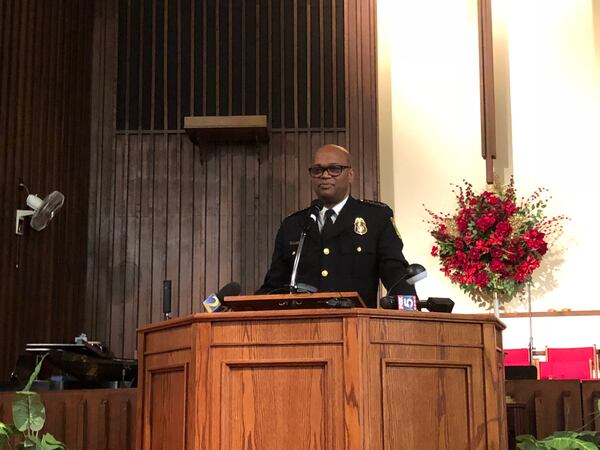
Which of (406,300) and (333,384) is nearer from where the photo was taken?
(333,384)

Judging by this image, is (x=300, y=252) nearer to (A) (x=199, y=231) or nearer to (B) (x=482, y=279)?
(B) (x=482, y=279)

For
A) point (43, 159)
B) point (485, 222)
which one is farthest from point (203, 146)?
point (485, 222)

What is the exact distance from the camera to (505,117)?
688 cm

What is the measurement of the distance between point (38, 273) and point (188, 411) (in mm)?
3001

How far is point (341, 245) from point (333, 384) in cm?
118

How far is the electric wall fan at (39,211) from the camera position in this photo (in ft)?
17.0

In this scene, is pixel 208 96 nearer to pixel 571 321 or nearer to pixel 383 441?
pixel 571 321

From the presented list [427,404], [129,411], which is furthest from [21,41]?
[427,404]

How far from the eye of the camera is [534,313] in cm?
654

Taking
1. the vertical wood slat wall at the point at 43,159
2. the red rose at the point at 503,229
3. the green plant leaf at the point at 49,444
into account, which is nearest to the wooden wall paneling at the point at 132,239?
→ the vertical wood slat wall at the point at 43,159

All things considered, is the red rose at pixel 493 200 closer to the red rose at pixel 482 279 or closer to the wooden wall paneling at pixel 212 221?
the red rose at pixel 482 279

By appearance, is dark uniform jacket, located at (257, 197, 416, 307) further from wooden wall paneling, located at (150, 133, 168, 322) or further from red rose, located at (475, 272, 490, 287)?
wooden wall paneling, located at (150, 133, 168, 322)

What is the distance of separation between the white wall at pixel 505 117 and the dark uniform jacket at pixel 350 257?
9.49 ft

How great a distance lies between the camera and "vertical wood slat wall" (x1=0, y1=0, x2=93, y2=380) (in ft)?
17.0
